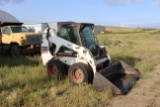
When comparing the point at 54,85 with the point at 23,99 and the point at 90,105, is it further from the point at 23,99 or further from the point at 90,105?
the point at 90,105

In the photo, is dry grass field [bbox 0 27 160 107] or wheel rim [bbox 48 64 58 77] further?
wheel rim [bbox 48 64 58 77]

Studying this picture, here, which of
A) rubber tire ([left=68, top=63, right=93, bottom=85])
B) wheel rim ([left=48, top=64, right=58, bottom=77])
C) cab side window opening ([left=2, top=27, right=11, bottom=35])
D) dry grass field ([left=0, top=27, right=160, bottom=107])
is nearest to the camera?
dry grass field ([left=0, top=27, right=160, bottom=107])

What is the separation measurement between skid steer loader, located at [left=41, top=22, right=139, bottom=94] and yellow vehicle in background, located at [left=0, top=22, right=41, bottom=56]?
17.6 ft

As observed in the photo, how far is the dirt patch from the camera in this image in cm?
728

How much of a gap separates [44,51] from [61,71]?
1.35 meters

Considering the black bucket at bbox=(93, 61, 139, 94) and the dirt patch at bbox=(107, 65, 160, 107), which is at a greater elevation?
the black bucket at bbox=(93, 61, 139, 94)

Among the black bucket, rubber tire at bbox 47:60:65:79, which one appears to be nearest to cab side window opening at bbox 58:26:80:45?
rubber tire at bbox 47:60:65:79

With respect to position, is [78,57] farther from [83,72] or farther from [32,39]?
[32,39]

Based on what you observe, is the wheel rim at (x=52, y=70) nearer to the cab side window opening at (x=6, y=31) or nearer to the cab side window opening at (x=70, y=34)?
the cab side window opening at (x=70, y=34)

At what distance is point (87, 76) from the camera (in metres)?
8.95

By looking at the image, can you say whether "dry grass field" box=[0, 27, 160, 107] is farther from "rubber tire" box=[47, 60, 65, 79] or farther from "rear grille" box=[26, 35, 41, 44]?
"rear grille" box=[26, 35, 41, 44]

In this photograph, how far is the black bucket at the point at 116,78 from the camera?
26.7 feet

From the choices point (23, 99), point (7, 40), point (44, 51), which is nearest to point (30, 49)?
point (7, 40)

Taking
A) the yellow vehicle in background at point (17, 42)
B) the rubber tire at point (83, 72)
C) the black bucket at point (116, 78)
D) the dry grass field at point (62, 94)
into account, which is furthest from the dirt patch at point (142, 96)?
the yellow vehicle in background at point (17, 42)
